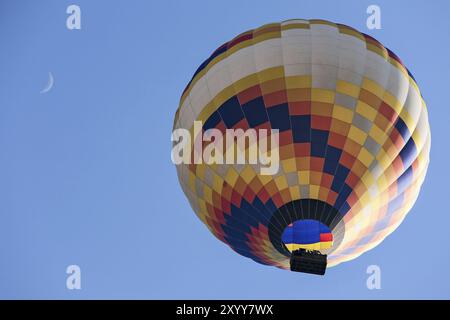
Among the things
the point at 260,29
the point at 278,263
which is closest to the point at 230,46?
the point at 260,29

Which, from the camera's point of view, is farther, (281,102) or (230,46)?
(230,46)

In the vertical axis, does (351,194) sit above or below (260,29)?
below

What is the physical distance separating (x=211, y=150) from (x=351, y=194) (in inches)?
107

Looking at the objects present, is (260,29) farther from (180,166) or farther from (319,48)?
(180,166)

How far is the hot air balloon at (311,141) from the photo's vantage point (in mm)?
14516

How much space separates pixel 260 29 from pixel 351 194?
397cm

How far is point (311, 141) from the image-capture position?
1463 centimetres

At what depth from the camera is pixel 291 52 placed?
15.4 m

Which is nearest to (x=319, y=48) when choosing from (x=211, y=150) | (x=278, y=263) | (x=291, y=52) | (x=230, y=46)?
(x=291, y=52)

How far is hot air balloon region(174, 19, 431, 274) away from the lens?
47.6 feet

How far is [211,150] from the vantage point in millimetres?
15148

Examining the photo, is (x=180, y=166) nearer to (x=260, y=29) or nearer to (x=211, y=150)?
(x=211, y=150)

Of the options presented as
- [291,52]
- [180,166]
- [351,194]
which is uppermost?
[291,52]
